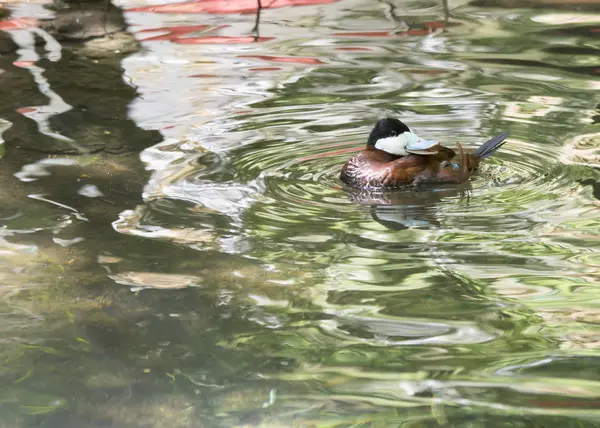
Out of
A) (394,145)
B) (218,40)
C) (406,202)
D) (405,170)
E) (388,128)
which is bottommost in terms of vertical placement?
(218,40)

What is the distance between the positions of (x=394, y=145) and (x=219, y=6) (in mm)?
7601

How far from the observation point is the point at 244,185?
5.98 meters

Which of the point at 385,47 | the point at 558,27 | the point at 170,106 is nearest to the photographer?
the point at 170,106

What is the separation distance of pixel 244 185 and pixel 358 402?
2.73m

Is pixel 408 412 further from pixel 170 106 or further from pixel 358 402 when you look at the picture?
pixel 170 106

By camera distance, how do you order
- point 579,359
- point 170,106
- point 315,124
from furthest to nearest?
point 170,106, point 315,124, point 579,359

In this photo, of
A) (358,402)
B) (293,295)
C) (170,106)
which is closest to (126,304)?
(293,295)

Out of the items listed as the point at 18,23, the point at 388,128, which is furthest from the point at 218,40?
the point at 388,128

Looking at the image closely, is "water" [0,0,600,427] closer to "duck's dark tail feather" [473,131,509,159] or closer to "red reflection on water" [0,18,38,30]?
"duck's dark tail feather" [473,131,509,159]

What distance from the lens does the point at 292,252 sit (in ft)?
16.0

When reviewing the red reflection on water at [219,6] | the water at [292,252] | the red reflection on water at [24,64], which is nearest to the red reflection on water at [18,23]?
the red reflection on water at [219,6]

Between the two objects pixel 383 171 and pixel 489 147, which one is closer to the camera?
pixel 383 171

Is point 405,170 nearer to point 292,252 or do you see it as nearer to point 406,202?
point 406,202

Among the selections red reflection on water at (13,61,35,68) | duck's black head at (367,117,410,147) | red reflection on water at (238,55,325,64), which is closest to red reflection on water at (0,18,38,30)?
red reflection on water at (13,61,35,68)
